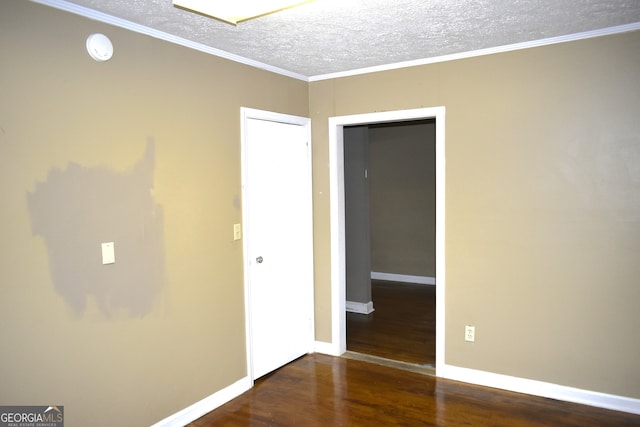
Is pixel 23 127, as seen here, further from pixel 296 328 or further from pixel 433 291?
pixel 433 291

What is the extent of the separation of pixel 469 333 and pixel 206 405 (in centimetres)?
200

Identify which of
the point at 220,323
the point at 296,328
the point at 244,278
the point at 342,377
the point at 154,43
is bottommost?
the point at 342,377

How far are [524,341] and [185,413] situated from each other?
Result: 2406 mm

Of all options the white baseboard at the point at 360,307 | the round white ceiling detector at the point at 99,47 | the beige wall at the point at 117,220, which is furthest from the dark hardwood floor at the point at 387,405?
the round white ceiling detector at the point at 99,47

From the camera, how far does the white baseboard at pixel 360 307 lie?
5.22 m

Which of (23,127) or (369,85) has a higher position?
(369,85)

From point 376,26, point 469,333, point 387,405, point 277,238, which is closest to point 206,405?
point 387,405

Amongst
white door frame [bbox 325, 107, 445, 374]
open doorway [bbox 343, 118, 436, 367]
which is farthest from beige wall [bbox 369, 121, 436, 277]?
white door frame [bbox 325, 107, 445, 374]

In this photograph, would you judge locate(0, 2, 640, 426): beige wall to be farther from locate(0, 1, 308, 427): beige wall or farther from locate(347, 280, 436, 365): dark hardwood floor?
locate(347, 280, 436, 365): dark hardwood floor

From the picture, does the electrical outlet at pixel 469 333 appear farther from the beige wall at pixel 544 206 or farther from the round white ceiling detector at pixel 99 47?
the round white ceiling detector at pixel 99 47

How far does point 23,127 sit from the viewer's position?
207 cm

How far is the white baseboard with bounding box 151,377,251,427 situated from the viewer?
2814 mm

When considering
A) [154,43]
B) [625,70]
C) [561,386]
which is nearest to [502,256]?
[561,386]

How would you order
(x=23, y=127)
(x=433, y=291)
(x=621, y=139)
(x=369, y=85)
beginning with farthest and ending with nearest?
(x=433, y=291) → (x=369, y=85) → (x=621, y=139) → (x=23, y=127)
